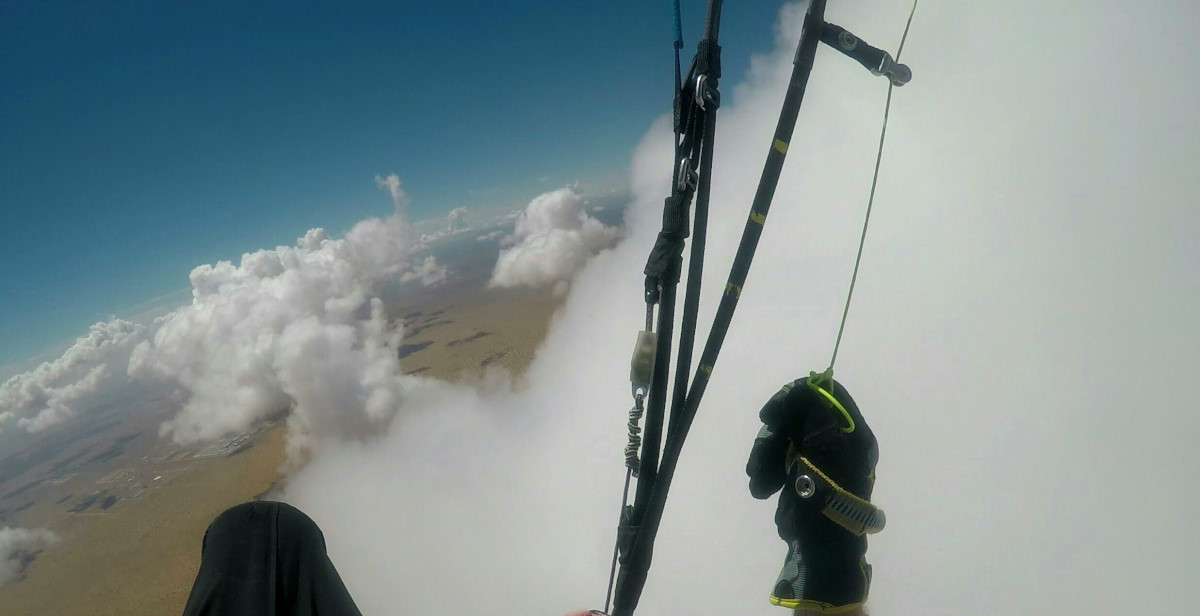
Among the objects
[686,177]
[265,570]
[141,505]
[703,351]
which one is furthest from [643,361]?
[141,505]

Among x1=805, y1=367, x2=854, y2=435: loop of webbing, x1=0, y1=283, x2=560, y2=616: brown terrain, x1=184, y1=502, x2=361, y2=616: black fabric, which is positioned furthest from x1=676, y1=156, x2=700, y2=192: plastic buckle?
x1=0, y1=283, x2=560, y2=616: brown terrain

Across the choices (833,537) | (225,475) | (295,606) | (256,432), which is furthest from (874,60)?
(256,432)

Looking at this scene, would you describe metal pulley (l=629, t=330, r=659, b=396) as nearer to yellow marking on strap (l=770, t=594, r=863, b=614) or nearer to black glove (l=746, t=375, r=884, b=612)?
black glove (l=746, t=375, r=884, b=612)

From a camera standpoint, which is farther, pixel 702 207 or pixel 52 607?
pixel 52 607

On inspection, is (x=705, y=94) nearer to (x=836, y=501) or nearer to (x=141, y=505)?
(x=836, y=501)

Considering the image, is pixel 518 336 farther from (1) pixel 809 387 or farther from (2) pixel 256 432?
(1) pixel 809 387
